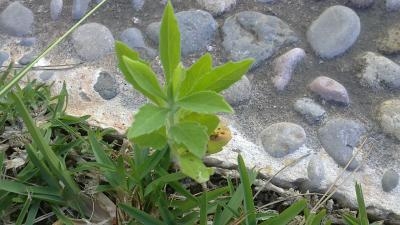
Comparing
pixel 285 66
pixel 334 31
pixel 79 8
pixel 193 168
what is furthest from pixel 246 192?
pixel 79 8

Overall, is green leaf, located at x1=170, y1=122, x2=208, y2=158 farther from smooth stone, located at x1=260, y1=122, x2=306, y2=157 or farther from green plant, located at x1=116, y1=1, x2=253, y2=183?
smooth stone, located at x1=260, y1=122, x2=306, y2=157

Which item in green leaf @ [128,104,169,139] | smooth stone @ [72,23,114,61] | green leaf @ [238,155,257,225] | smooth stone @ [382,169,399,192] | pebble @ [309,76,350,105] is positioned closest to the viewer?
green leaf @ [128,104,169,139]

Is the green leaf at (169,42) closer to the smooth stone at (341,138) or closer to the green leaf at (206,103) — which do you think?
the green leaf at (206,103)

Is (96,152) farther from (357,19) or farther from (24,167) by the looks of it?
(357,19)

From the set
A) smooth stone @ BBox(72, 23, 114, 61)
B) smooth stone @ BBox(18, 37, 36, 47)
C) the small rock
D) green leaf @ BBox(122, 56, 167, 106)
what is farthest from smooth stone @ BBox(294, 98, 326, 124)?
smooth stone @ BBox(18, 37, 36, 47)

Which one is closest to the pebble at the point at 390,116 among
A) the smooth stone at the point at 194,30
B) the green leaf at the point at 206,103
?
the smooth stone at the point at 194,30

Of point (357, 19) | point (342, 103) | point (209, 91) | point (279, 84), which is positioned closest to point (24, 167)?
point (209, 91)
